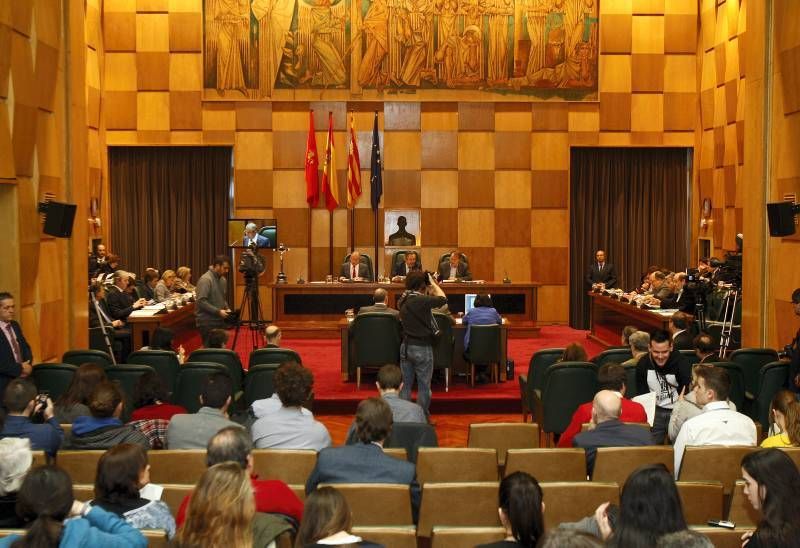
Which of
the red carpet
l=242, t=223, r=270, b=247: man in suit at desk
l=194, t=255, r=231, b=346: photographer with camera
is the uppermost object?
l=242, t=223, r=270, b=247: man in suit at desk

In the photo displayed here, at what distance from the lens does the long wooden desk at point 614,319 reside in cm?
1245

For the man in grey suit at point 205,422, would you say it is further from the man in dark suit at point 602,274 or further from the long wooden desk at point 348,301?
the man in dark suit at point 602,274

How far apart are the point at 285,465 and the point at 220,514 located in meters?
1.89

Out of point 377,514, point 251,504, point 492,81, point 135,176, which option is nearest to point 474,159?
point 492,81

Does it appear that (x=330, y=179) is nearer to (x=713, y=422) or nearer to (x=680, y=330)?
(x=680, y=330)

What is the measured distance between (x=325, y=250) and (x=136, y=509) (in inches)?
513

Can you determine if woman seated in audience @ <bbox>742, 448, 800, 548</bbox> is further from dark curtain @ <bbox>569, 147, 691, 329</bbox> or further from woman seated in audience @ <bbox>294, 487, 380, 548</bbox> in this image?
dark curtain @ <bbox>569, 147, 691, 329</bbox>

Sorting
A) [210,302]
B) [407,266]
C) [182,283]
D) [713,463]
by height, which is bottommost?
[713,463]

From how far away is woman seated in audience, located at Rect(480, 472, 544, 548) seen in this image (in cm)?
338

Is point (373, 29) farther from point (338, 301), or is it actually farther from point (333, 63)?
point (338, 301)

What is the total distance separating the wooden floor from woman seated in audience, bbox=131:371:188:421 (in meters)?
3.00

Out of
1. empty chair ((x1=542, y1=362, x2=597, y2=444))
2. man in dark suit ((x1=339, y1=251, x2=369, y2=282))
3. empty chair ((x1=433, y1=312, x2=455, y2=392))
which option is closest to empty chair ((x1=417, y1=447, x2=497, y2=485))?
empty chair ((x1=542, y1=362, x2=597, y2=444))

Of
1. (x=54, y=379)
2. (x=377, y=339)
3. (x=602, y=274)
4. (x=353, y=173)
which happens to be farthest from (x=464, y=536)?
(x=353, y=173)

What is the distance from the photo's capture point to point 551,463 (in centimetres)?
503
